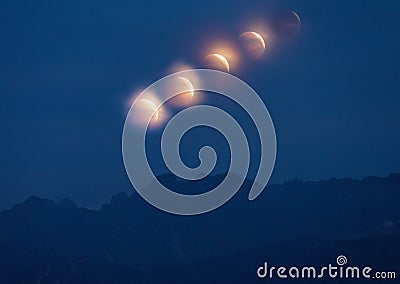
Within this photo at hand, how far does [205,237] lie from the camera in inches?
799

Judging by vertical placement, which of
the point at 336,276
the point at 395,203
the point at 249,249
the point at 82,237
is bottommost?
the point at 336,276

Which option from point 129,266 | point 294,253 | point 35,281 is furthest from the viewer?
point 129,266

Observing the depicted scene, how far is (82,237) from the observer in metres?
21.4

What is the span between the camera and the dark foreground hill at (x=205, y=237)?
1809cm

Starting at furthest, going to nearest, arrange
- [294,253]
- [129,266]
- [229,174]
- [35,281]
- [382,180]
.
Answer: [129,266], [35,281], [382,180], [294,253], [229,174]

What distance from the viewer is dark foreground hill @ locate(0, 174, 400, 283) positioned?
18094 mm

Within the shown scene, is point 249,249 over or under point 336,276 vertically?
over

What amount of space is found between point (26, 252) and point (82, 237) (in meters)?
2.44

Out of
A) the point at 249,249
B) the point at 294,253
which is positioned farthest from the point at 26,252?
the point at 294,253

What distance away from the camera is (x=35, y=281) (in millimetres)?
19000

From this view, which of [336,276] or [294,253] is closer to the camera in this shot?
[336,276]

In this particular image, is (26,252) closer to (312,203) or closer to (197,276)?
(197,276)

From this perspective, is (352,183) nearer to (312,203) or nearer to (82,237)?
(312,203)

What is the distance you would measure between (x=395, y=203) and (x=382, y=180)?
3840 mm
